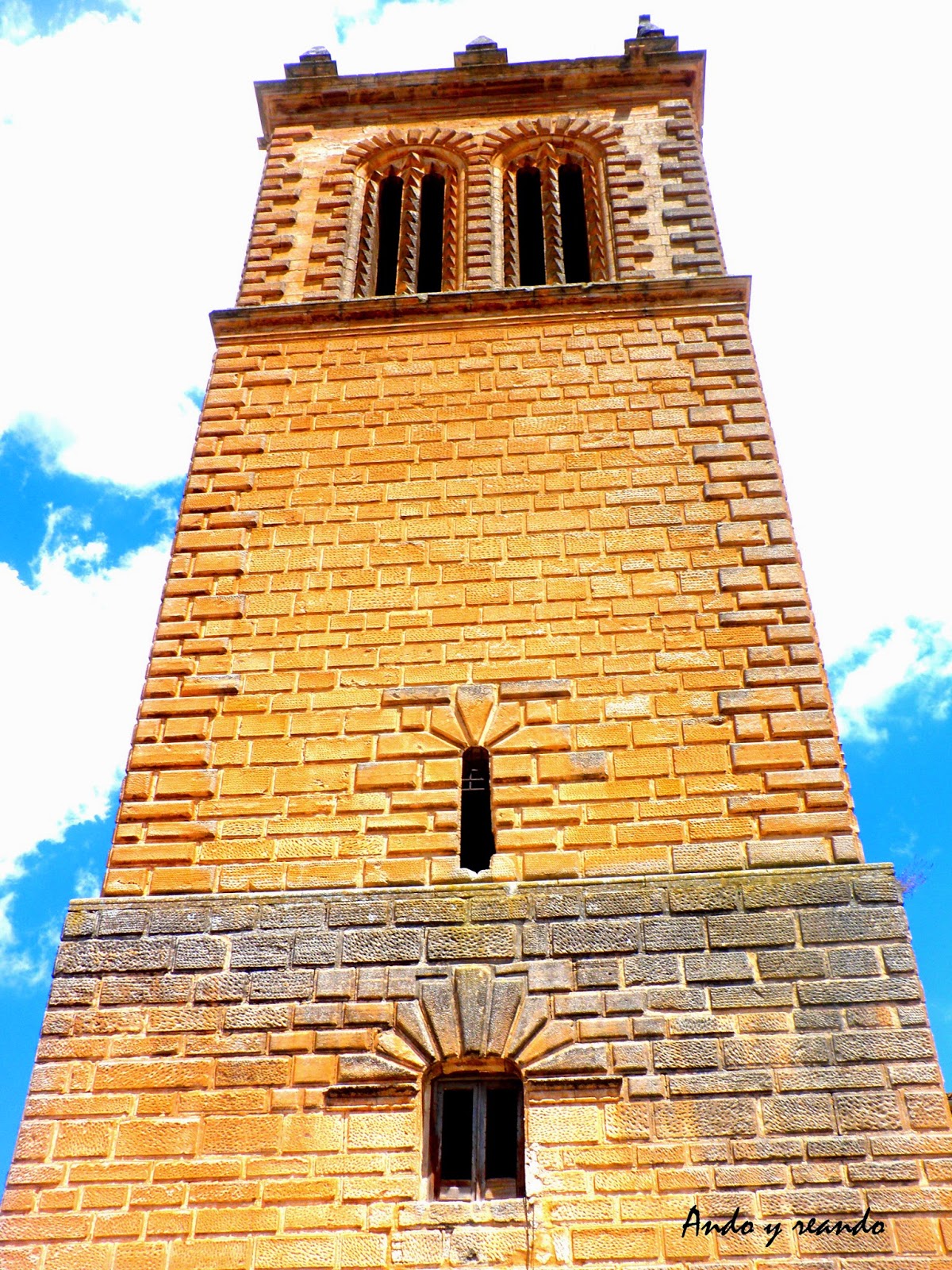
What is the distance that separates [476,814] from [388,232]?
6.90 m

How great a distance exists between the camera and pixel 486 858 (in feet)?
21.3

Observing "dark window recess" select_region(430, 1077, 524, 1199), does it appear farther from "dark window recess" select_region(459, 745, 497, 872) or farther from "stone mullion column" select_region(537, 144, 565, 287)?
"stone mullion column" select_region(537, 144, 565, 287)

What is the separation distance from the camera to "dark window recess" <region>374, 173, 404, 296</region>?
10883 millimetres

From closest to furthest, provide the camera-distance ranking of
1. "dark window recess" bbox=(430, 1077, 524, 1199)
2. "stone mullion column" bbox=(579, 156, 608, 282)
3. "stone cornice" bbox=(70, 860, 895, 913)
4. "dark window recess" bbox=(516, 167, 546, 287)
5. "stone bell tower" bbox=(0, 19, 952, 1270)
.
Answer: "stone bell tower" bbox=(0, 19, 952, 1270)
"dark window recess" bbox=(430, 1077, 524, 1199)
"stone cornice" bbox=(70, 860, 895, 913)
"stone mullion column" bbox=(579, 156, 608, 282)
"dark window recess" bbox=(516, 167, 546, 287)

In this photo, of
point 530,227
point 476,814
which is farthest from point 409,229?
point 476,814

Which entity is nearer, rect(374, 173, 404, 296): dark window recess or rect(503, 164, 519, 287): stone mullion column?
rect(503, 164, 519, 287): stone mullion column

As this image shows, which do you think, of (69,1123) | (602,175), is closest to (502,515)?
(69,1123)

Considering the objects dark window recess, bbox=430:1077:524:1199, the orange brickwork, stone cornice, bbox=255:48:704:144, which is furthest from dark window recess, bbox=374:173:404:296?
dark window recess, bbox=430:1077:524:1199

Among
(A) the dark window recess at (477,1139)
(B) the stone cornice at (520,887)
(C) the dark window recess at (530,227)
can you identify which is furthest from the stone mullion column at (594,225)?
(A) the dark window recess at (477,1139)

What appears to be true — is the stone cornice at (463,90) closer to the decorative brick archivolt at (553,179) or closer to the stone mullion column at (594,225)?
the decorative brick archivolt at (553,179)

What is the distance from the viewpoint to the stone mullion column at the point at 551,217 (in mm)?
10336

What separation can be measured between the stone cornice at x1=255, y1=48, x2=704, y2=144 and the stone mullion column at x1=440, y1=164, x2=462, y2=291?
97cm

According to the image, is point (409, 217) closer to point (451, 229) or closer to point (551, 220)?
point (451, 229)

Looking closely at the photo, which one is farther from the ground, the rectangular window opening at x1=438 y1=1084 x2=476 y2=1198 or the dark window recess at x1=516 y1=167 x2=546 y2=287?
the dark window recess at x1=516 y1=167 x2=546 y2=287
